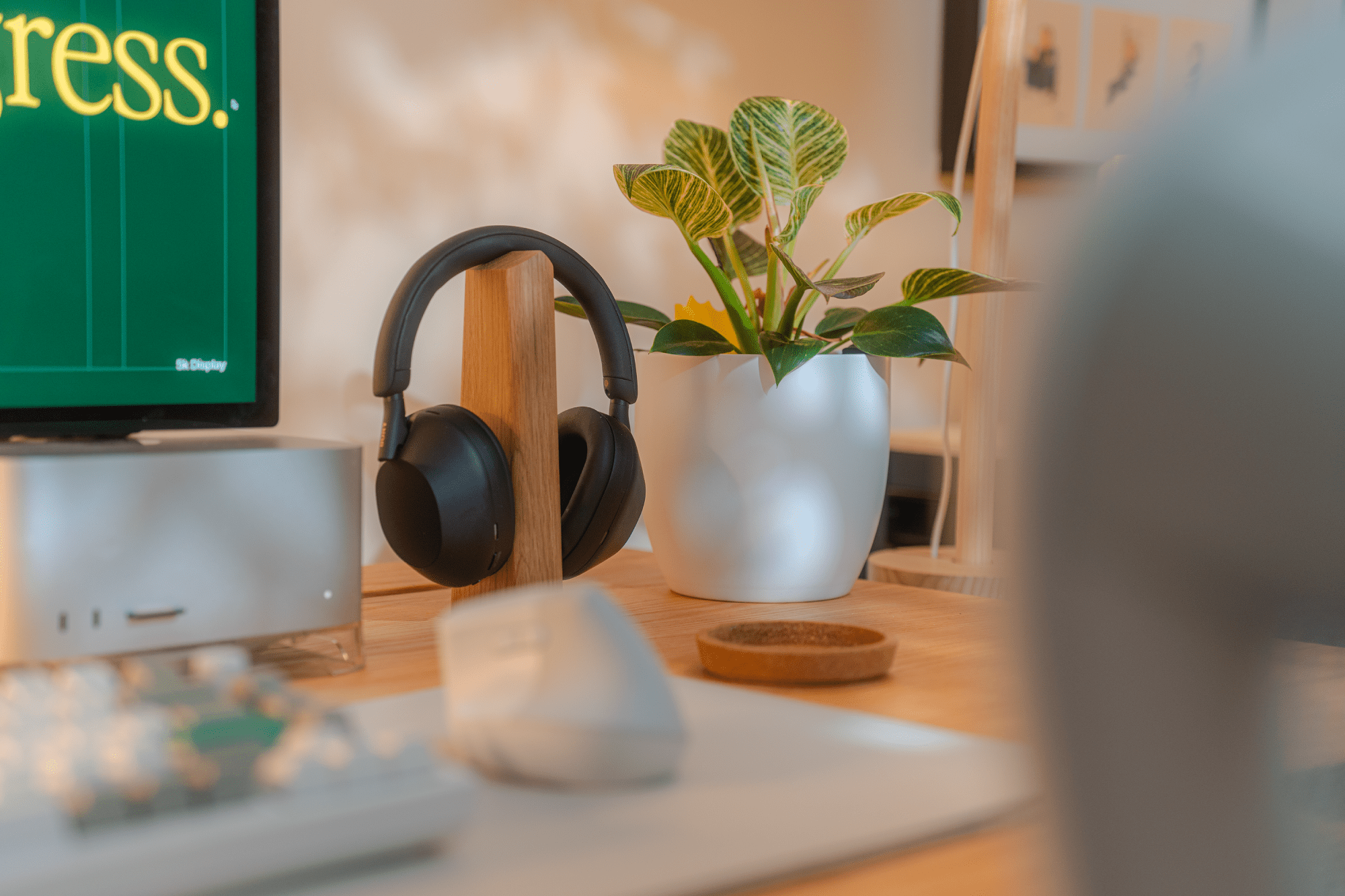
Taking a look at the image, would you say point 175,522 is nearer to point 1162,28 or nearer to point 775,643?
point 775,643

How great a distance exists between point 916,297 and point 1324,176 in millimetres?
789

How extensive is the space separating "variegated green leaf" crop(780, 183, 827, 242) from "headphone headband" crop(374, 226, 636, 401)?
0.14 m

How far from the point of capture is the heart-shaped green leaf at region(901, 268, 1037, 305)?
33.8 inches

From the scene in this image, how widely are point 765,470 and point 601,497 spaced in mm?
134

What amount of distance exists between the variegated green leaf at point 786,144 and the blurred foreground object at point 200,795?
2.08 feet

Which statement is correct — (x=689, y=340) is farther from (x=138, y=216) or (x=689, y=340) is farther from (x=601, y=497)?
(x=138, y=216)

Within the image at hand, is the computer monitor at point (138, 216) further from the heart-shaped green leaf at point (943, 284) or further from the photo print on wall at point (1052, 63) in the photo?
the photo print on wall at point (1052, 63)

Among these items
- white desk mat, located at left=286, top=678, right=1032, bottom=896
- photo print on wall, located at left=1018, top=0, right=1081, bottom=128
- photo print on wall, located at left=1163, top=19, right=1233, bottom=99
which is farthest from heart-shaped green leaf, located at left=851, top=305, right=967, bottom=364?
photo print on wall, located at left=1018, top=0, right=1081, bottom=128

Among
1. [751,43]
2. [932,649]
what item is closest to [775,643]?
[932,649]

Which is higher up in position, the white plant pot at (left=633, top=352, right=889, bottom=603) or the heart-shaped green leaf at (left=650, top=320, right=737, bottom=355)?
the heart-shaped green leaf at (left=650, top=320, right=737, bottom=355)

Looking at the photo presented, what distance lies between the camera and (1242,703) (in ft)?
0.46

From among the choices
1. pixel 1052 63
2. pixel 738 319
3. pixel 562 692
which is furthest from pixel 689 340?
pixel 1052 63

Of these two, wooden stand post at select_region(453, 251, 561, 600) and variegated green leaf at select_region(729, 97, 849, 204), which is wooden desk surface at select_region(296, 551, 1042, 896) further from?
variegated green leaf at select_region(729, 97, 849, 204)

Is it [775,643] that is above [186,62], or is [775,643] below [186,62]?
below
